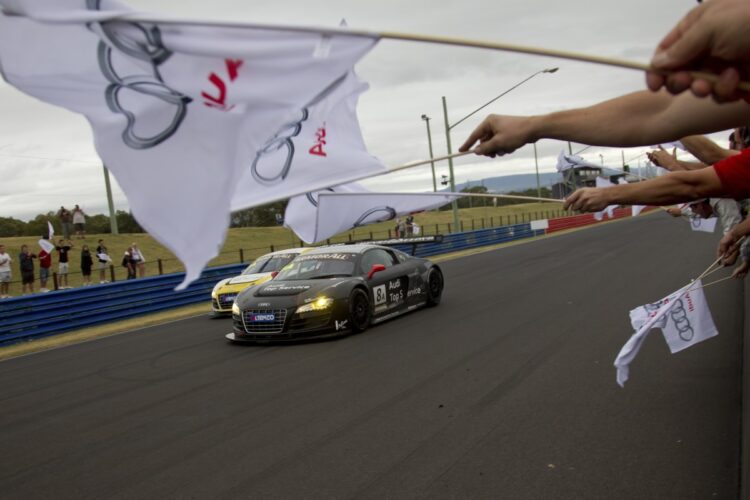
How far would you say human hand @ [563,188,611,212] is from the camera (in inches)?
143

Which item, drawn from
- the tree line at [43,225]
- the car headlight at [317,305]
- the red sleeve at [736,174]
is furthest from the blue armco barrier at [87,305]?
the tree line at [43,225]

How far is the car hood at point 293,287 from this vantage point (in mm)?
9727

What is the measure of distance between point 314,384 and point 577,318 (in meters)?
4.50

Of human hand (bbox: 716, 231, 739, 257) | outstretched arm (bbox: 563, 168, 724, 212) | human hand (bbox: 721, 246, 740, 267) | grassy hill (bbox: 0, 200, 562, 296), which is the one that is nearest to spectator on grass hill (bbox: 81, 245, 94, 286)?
grassy hill (bbox: 0, 200, 562, 296)

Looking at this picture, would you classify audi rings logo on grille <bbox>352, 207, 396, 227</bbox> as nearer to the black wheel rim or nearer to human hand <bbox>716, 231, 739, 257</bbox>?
human hand <bbox>716, 231, 739, 257</bbox>

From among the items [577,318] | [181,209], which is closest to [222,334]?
[577,318]

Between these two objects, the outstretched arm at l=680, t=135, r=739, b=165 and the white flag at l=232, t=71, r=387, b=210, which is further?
the outstretched arm at l=680, t=135, r=739, b=165

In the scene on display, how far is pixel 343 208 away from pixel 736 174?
2.12 metres

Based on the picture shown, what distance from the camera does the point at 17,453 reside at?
5383 mm

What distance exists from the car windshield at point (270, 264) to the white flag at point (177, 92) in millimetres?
12204

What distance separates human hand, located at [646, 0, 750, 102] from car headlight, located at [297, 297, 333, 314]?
311 inches

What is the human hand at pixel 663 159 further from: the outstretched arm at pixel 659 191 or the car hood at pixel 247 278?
the car hood at pixel 247 278

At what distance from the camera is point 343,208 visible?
13.5ft

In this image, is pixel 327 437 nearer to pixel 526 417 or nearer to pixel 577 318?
pixel 526 417
